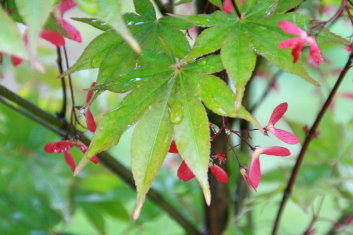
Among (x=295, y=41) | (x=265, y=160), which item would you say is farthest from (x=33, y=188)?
(x=265, y=160)

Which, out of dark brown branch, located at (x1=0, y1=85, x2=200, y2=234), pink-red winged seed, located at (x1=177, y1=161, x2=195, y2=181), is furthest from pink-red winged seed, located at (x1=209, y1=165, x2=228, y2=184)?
dark brown branch, located at (x1=0, y1=85, x2=200, y2=234)

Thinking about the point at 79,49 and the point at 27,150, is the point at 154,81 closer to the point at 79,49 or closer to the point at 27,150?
the point at 27,150

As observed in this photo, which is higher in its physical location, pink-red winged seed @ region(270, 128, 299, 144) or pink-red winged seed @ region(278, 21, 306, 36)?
pink-red winged seed @ region(278, 21, 306, 36)

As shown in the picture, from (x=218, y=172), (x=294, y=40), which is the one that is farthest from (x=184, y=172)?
(x=294, y=40)

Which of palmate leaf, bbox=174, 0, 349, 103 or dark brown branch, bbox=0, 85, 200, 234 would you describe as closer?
palmate leaf, bbox=174, 0, 349, 103

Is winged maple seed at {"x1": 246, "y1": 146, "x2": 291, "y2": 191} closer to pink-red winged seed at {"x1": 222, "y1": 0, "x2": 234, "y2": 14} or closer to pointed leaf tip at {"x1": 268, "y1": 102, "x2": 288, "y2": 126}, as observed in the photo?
pointed leaf tip at {"x1": 268, "y1": 102, "x2": 288, "y2": 126}

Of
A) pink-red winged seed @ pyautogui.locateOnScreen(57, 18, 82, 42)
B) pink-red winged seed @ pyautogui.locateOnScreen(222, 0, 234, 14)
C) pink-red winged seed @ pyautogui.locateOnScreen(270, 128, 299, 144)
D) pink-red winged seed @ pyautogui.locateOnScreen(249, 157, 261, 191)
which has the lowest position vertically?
pink-red winged seed @ pyautogui.locateOnScreen(249, 157, 261, 191)
